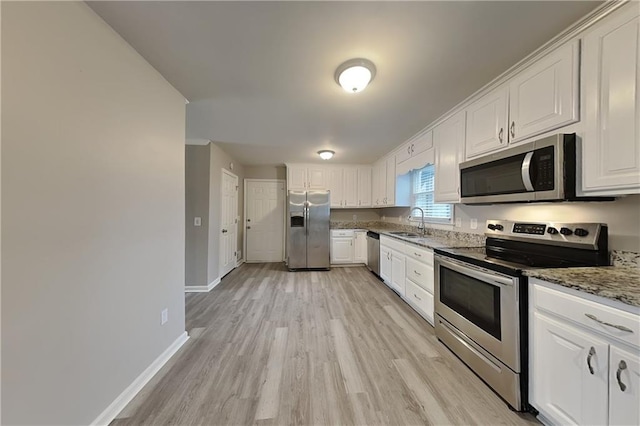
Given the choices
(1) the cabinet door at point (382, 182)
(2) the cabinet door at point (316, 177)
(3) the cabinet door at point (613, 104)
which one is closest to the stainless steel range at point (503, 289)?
(3) the cabinet door at point (613, 104)

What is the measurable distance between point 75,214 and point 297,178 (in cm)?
430

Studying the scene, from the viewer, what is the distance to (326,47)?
5.30 ft

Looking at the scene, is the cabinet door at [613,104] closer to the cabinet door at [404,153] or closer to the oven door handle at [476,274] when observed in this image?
the oven door handle at [476,274]

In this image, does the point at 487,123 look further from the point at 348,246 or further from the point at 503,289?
the point at 348,246

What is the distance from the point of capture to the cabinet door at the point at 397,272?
11.0 ft

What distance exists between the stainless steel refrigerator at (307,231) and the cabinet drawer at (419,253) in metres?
2.20

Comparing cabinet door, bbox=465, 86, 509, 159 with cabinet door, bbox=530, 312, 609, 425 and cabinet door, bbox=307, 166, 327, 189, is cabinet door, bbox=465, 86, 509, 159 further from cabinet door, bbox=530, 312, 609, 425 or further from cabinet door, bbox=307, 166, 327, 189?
cabinet door, bbox=307, 166, 327, 189

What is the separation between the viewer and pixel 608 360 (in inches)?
41.9

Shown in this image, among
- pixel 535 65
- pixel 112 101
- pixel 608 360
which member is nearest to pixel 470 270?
pixel 608 360

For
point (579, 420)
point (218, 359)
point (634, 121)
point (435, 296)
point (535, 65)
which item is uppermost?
point (535, 65)

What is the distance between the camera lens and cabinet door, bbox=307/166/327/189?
5445 mm

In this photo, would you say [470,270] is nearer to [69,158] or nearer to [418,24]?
[418,24]

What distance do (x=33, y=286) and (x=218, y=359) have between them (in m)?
1.40

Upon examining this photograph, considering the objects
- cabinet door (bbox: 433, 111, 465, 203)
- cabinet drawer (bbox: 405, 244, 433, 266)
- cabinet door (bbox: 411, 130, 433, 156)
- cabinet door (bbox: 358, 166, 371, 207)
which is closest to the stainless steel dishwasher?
cabinet door (bbox: 358, 166, 371, 207)
